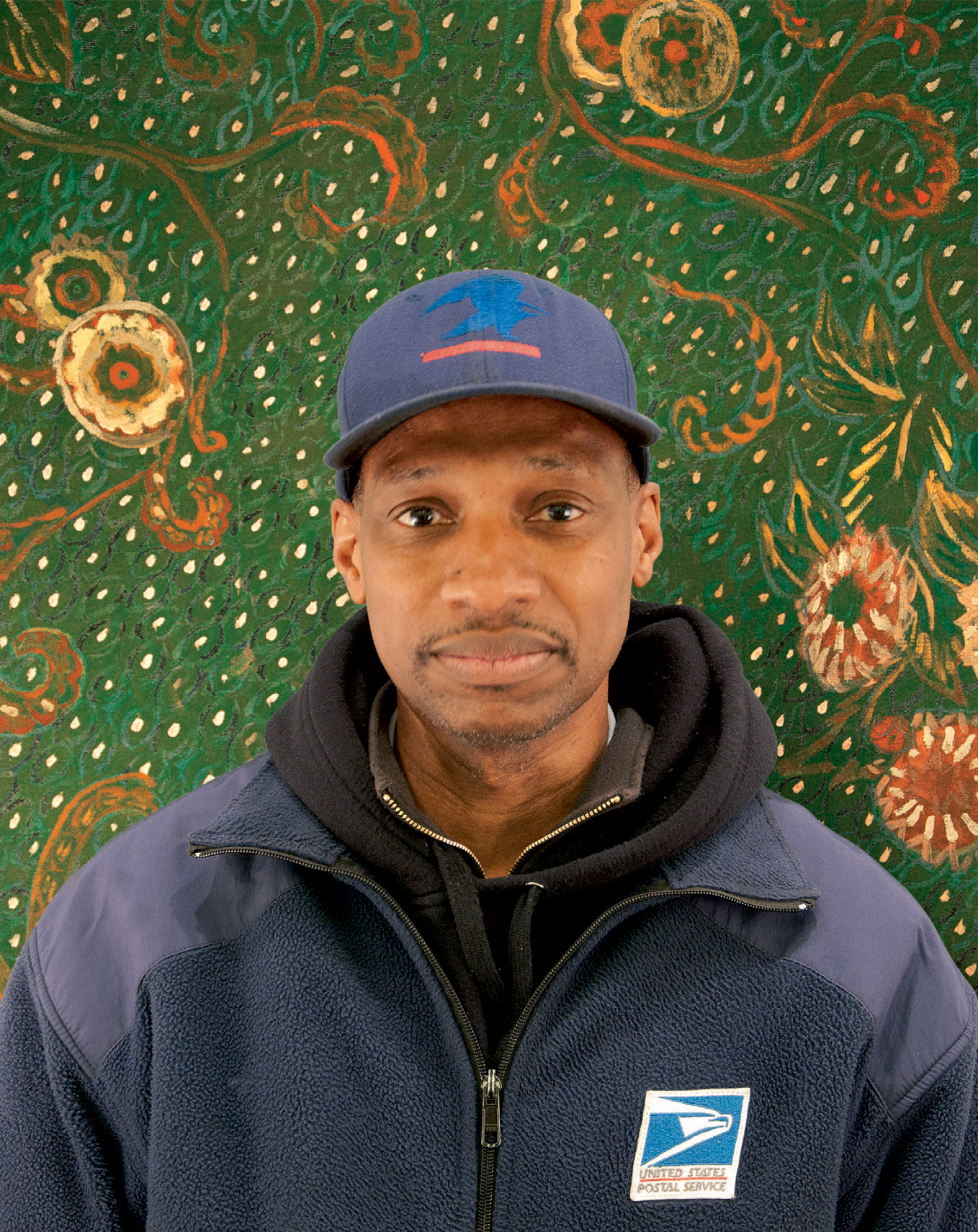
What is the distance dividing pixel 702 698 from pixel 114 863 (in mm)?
694

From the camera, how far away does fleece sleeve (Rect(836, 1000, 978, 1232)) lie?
107cm

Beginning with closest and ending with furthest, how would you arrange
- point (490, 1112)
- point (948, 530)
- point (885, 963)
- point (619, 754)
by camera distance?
point (490, 1112)
point (885, 963)
point (619, 754)
point (948, 530)

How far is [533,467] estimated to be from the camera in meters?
1.08

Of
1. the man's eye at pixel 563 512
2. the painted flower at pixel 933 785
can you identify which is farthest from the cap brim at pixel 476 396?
the painted flower at pixel 933 785

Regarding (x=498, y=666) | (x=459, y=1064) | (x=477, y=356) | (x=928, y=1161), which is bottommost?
(x=928, y=1161)

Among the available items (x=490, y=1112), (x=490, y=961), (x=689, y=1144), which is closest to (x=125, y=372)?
(x=490, y=961)

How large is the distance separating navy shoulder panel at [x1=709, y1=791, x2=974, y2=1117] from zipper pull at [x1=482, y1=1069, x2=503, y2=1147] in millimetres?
281

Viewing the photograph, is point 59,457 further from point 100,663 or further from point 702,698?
point 702,698

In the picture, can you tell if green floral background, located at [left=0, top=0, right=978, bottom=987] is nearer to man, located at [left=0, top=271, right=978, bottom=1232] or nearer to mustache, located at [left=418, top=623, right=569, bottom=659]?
man, located at [left=0, top=271, right=978, bottom=1232]

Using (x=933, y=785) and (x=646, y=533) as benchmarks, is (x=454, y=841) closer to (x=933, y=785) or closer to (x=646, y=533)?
(x=646, y=533)

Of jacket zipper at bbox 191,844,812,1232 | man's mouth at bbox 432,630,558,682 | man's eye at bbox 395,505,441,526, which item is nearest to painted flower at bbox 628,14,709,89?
man's eye at bbox 395,505,441,526

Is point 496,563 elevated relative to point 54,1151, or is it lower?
elevated

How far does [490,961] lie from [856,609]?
27.5 inches


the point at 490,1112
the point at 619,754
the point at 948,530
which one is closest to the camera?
the point at 490,1112
